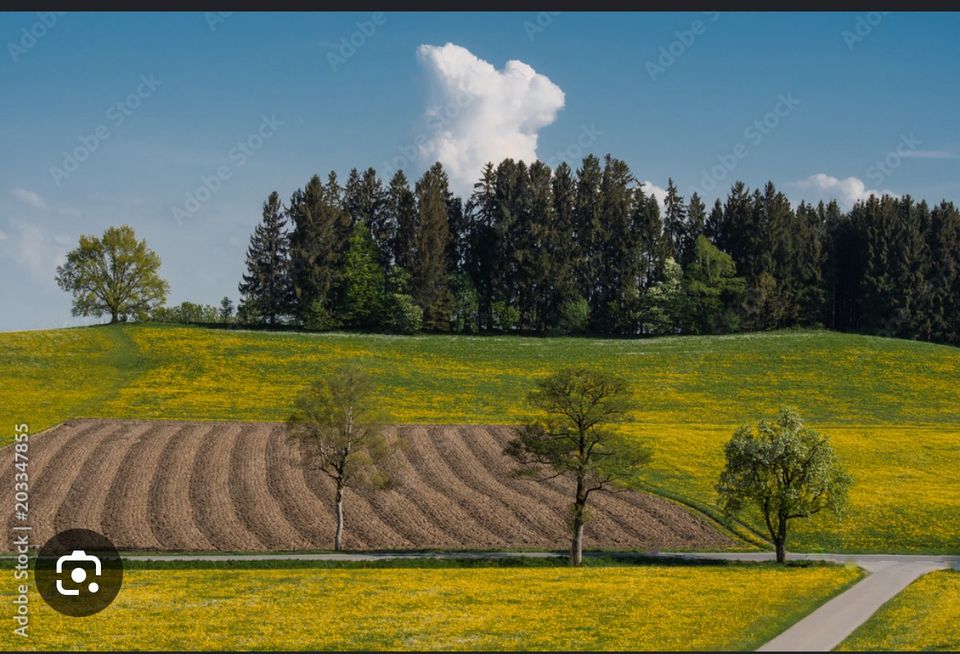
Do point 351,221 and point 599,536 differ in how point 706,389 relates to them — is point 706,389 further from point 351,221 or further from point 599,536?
point 351,221

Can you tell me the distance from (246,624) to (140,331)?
8159 cm

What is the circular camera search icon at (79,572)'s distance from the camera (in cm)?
3167

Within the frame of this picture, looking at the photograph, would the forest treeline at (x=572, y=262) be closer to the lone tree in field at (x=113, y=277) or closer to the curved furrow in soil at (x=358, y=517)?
the lone tree in field at (x=113, y=277)

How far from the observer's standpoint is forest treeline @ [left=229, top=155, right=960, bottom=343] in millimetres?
116500

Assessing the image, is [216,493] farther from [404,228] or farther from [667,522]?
[404,228]

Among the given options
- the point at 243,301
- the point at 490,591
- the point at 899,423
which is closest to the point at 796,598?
the point at 490,591

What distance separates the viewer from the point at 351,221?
124000 mm

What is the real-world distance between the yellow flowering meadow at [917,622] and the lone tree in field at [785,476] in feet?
26.0

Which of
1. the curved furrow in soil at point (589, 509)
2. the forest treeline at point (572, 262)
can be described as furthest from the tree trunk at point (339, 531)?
the forest treeline at point (572, 262)

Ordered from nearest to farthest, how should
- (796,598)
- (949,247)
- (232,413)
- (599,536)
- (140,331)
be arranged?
1. (796,598)
2. (599,536)
3. (232,413)
4. (140,331)
5. (949,247)

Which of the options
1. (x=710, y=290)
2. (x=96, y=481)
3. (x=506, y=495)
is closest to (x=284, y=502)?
(x=96, y=481)

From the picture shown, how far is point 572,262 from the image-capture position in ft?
409

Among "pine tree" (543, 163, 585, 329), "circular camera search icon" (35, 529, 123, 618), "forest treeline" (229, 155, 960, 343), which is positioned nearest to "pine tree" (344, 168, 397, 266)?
"forest treeline" (229, 155, 960, 343)

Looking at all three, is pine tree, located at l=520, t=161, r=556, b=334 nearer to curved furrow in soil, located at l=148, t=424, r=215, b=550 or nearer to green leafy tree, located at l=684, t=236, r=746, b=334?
green leafy tree, located at l=684, t=236, r=746, b=334
